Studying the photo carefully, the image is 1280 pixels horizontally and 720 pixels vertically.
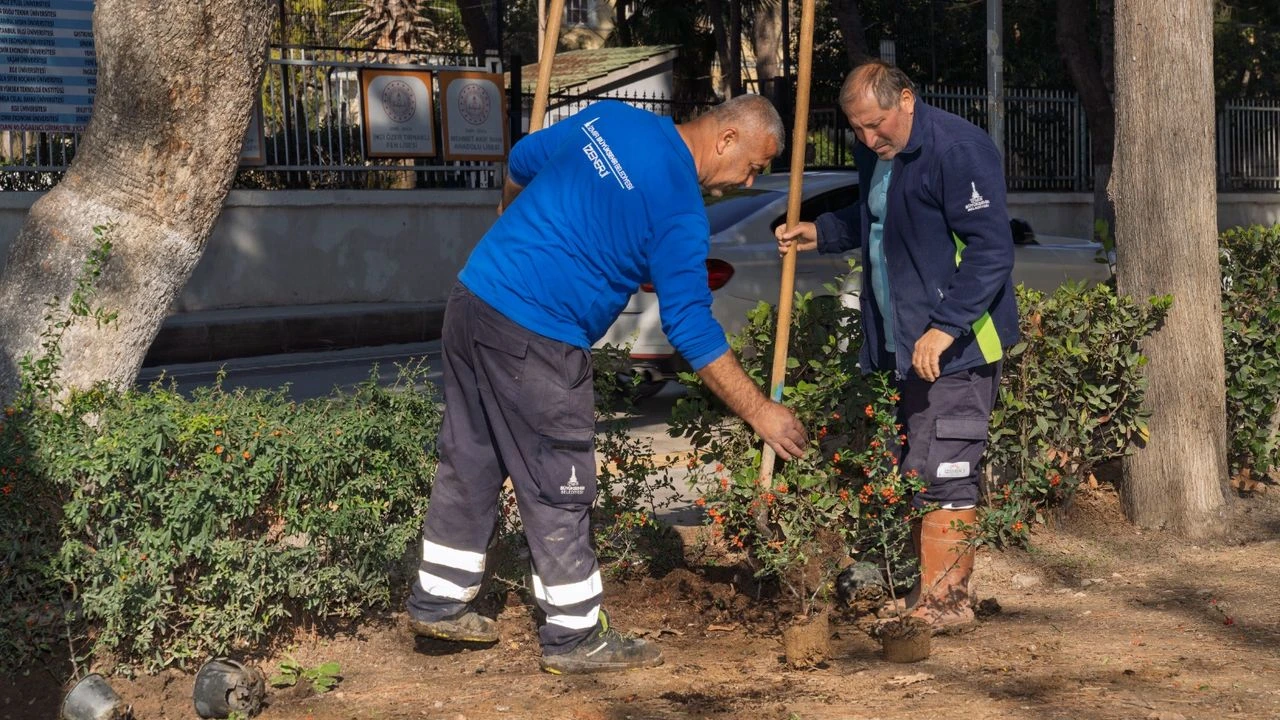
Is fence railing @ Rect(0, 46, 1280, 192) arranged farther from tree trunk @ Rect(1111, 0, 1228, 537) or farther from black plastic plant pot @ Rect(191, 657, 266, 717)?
black plastic plant pot @ Rect(191, 657, 266, 717)

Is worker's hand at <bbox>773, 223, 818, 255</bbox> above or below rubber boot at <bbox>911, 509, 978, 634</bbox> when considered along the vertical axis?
above

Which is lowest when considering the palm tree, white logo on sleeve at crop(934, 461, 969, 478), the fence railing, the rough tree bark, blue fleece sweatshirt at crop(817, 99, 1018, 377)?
white logo on sleeve at crop(934, 461, 969, 478)

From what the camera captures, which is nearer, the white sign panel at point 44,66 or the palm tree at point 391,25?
the white sign panel at point 44,66

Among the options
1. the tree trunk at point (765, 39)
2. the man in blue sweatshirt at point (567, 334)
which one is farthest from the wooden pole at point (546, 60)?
the tree trunk at point (765, 39)

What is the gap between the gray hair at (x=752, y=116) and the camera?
13.0 ft

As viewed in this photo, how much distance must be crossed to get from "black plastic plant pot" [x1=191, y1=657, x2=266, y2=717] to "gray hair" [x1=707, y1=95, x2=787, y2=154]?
2.01 m

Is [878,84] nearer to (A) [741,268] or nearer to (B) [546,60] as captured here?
(B) [546,60]

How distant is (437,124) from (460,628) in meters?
13.3

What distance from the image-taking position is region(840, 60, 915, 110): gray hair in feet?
14.1

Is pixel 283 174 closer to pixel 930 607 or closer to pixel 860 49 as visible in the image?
pixel 860 49

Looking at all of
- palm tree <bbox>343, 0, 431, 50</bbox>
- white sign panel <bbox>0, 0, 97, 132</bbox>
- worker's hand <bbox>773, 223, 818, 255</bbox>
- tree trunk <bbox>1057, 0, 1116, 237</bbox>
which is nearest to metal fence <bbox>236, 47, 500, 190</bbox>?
white sign panel <bbox>0, 0, 97, 132</bbox>

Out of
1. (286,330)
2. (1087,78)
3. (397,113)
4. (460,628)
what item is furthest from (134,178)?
(1087,78)

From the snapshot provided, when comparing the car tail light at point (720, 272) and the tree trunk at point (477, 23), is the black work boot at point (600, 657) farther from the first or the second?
the tree trunk at point (477, 23)

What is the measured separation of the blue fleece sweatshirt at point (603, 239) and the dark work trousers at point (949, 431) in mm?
1002
